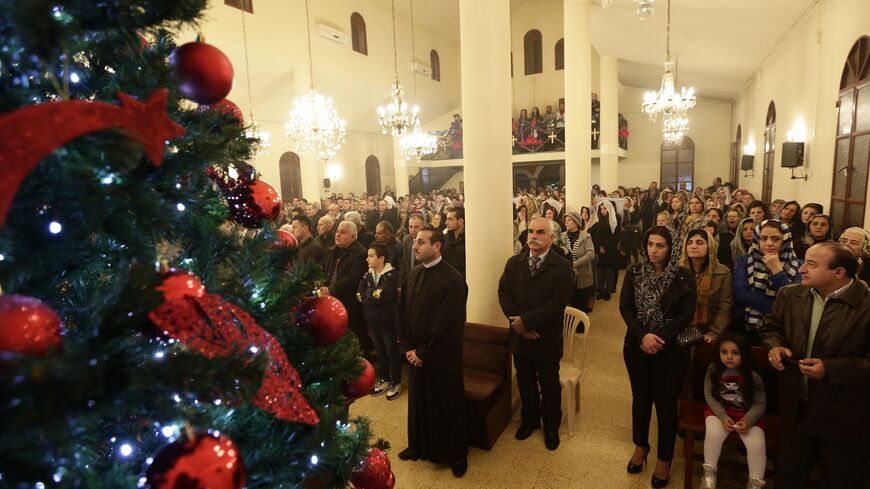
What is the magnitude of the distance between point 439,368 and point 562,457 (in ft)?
3.96

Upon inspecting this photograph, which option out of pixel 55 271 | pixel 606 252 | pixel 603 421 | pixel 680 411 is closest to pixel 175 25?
pixel 55 271

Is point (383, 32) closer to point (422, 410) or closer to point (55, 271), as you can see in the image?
point (422, 410)

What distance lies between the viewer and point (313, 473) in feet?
3.60

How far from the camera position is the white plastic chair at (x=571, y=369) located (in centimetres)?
394

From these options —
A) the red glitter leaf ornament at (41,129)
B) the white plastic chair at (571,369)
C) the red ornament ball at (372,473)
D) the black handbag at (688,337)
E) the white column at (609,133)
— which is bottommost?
the white plastic chair at (571,369)

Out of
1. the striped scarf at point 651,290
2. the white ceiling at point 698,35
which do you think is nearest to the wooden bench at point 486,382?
the striped scarf at point 651,290

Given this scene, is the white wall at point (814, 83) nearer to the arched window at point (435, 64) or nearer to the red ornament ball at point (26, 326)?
the red ornament ball at point (26, 326)

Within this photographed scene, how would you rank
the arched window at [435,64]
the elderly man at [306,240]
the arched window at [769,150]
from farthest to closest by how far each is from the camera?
the arched window at [435,64] < the arched window at [769,150] < the elderly man at [306,240]

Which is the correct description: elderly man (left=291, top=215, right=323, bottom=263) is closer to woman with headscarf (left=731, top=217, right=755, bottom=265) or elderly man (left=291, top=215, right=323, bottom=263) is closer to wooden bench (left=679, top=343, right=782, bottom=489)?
wooden bench (left=679, top=343, right=782, bottom=489)

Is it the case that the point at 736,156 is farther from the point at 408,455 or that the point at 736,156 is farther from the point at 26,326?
the point at 26,326

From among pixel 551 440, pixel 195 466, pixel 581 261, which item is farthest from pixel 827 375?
pixel 581 261

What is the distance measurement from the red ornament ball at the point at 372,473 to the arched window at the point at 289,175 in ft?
53.5

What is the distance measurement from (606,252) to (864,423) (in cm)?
537

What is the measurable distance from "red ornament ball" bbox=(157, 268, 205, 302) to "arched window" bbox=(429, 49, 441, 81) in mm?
20794
